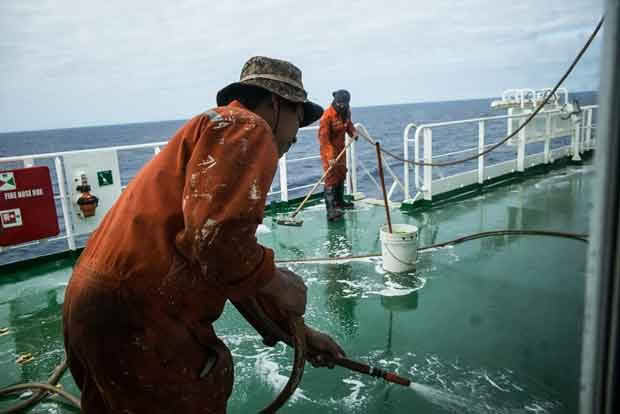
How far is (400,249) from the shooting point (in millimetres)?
4629

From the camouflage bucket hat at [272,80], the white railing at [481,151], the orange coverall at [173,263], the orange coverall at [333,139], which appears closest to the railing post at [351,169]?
the white railing at [481,151]

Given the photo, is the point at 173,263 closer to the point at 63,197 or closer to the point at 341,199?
the point at 63,197

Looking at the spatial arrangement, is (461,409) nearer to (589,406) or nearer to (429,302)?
(429,302)

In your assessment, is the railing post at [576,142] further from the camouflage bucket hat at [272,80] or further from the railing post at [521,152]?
the camouflage bucket hat at [272,80]

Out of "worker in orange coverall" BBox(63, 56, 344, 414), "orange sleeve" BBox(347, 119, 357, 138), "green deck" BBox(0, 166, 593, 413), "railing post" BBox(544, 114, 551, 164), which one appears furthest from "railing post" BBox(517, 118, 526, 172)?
"worker in orange coverall" BBox(63, 56, 344, 414)

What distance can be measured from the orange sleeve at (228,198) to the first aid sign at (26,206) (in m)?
4.71

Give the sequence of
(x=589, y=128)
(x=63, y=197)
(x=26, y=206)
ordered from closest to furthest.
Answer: (x=26, y=206), (x=63, y=197), (x=589, y=128)

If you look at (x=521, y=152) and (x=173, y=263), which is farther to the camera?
(x=521, y=152)

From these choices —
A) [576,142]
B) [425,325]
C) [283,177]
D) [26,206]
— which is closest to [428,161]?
[283,177]

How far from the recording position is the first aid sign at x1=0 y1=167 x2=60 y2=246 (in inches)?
199

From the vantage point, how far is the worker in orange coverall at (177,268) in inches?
51.8

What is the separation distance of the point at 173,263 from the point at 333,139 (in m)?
5.82

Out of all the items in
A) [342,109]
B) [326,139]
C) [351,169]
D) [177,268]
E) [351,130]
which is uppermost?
[342,109]

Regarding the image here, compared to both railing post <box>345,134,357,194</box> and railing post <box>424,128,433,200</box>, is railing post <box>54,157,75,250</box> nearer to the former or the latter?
railing post <box>345,134,357,194</box>
